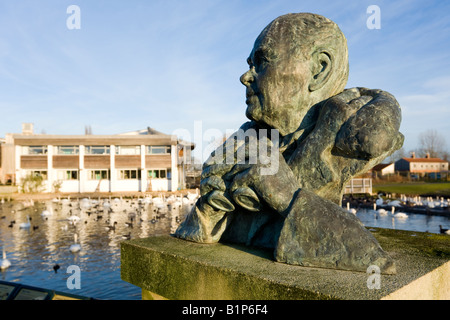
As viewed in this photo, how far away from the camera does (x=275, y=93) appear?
11.2ft

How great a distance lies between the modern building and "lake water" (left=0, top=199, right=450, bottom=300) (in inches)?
374

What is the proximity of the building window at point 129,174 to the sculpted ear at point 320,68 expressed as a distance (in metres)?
36.2

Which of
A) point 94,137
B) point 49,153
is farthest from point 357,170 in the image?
point 49,153

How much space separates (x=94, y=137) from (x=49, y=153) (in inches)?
207

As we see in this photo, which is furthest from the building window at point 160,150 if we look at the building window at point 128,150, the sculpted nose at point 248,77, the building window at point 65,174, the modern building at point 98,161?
the sculpted nose at point 248,77

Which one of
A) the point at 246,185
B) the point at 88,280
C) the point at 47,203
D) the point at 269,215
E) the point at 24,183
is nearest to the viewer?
the point at 246,185

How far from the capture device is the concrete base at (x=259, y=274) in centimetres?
225

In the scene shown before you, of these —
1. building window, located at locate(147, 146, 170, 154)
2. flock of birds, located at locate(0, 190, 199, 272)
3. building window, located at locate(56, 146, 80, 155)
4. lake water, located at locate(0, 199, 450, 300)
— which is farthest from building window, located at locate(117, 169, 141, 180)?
A: lake water, located at locate(0, 199, 450, 300)

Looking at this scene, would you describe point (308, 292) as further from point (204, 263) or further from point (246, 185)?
point (246, 185)

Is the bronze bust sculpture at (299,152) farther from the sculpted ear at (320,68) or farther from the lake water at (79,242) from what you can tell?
the lake water at (79,242)

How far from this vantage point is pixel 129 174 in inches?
1507

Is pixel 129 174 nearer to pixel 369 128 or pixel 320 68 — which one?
pixel 320 68

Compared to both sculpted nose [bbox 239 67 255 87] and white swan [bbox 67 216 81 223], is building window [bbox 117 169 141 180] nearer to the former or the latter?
white swan [bbox 67 216 81 223]

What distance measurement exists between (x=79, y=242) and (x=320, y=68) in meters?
14.6
